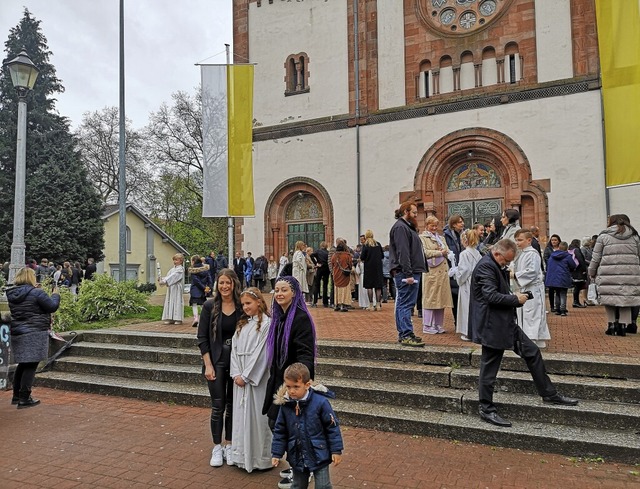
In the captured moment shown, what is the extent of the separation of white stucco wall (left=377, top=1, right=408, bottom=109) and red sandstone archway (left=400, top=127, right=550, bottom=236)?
2741mm

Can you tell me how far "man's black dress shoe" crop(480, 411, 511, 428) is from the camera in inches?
209

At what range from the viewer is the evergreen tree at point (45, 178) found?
91.8 feet

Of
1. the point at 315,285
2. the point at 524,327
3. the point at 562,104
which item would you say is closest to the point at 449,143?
the point at 562,104

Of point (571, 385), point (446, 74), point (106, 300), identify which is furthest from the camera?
point (446, 74)

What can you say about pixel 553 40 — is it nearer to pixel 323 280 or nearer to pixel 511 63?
pixel 511 63

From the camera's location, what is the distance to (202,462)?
5.01 m

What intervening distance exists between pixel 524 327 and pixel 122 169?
1164 centimetres

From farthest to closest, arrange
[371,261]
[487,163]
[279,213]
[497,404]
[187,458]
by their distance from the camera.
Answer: [279,213], [487,163], [371,261], [497,404], [187,458]

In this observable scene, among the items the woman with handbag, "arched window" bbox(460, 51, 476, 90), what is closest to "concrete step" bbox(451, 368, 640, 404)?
the woman with handbag

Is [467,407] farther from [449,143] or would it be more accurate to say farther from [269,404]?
[449,143]

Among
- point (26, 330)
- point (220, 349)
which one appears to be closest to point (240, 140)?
point (26, 330)

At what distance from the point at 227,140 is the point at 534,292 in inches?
283

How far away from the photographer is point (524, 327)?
6887mm

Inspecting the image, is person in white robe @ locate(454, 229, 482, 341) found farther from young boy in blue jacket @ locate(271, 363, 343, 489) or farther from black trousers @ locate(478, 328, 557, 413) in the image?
young boy in blue jacket @ locate(271, 363, 343, 489)
